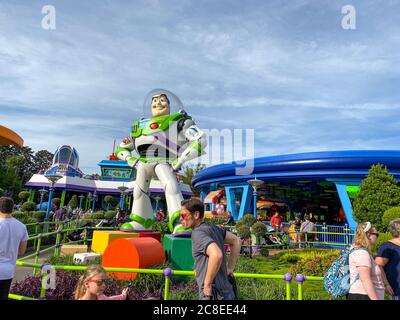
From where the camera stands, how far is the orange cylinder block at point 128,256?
494 cm

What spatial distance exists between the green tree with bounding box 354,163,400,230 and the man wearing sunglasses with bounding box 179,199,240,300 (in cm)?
1009

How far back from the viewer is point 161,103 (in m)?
7.54

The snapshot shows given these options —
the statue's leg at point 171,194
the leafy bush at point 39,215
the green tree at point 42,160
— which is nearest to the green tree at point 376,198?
the statue's leg at point 171,194

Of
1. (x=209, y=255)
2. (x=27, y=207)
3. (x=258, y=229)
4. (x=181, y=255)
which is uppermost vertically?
(x=27, y=207)

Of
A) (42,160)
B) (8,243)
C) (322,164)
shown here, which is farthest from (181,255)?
(42,160)

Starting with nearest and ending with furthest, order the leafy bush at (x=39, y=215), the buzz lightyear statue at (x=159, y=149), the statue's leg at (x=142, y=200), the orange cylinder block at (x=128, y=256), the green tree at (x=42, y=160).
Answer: the orange cylinder block at (x=128, y=256)
the buzz lightyear statue at (x=159, y=149)
the statue's leg at (x=142, y=200)
the leafy bush at (x=39, y=215)
the green tree at (x=42, y=160)

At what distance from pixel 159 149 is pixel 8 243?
4426 mm

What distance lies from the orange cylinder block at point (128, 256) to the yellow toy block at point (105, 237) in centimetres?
121

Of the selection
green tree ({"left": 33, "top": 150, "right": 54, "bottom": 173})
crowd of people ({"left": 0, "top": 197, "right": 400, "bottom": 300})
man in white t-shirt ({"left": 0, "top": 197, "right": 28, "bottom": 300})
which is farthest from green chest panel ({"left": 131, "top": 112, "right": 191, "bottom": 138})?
green tree ({"left": 33, "top": 150, "right": 54, "bottom": 173})

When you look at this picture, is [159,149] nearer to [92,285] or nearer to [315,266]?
[315,266]

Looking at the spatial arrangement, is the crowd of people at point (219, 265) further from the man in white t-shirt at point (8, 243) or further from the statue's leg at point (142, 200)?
Result: the statue's leg at point (142, 200)

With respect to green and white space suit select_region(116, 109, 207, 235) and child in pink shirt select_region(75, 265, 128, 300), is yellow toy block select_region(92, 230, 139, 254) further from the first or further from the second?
child in pink shirt select_region(75, 265, 128, 300)

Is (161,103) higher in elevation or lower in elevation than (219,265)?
higher
